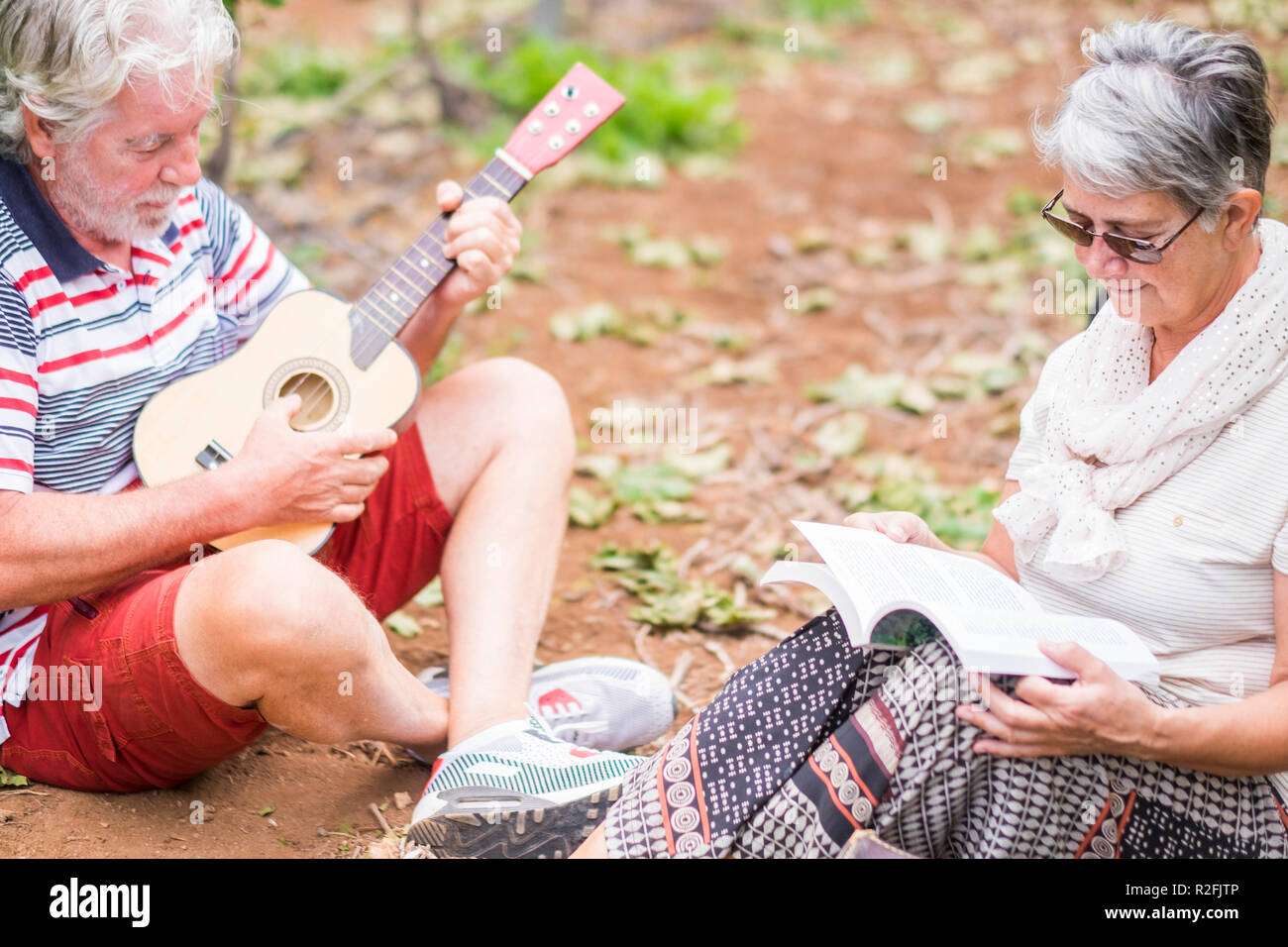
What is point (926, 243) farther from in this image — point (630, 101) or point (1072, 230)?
point (1072, 230)

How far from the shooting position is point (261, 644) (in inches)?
79.3

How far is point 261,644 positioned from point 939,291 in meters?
3.85

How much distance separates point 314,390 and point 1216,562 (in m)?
1.68

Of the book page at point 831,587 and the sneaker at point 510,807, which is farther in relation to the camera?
the sneaker at point 510,807

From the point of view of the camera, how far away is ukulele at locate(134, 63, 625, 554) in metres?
2.34

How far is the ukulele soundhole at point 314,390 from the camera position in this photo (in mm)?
2465

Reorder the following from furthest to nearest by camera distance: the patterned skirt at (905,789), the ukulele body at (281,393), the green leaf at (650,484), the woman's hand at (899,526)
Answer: the green leaf at (650,484) < the ukulele body at (281,393) < the woman's hand at (899,526) < the patterned skirt at (905,789)

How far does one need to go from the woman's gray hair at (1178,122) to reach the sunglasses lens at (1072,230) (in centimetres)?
7

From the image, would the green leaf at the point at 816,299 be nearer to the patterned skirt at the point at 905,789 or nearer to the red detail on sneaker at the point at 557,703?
→ the red detail on sneaker at the point at 557,703

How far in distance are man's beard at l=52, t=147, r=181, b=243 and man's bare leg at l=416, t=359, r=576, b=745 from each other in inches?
25.8

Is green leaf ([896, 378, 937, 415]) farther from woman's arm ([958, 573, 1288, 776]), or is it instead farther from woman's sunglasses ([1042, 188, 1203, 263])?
woman's arm ([958, 573, 1288, 776])

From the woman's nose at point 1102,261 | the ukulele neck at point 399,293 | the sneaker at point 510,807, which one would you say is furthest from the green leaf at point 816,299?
the sneaker at point 510,807

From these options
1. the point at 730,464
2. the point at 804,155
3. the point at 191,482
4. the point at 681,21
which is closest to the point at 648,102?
the point at 804,155
